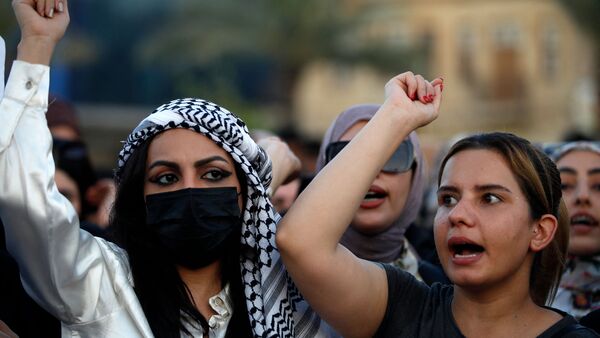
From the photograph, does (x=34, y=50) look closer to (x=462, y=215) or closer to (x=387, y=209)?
(x=462, y=215)

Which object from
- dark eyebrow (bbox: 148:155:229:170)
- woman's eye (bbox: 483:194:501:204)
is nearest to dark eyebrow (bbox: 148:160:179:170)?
dark eyebrow (bbox: 148:155:229:170)

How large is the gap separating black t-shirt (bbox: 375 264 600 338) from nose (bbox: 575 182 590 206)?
1654mm

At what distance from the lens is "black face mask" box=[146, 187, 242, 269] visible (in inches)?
149

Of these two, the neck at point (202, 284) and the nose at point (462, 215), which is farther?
the neck at point (202, 284)

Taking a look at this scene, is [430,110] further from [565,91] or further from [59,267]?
[565,91]

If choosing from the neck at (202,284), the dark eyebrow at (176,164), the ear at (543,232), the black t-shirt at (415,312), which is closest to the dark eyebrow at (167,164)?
the dark eyebrow at (176,164)

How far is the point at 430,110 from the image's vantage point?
3.91 meters

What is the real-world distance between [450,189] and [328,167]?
39 centimetres

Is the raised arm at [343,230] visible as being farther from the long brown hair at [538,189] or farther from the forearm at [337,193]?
the long brown hair at [538,189]

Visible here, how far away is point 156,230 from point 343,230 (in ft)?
1.94

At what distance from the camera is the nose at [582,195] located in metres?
5.43

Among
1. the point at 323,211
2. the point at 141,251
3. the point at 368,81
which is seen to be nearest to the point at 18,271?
the point at 141,251

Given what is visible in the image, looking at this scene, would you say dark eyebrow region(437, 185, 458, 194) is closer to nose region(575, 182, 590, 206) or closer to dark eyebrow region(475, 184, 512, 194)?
dark eyebrow region(475, 184, 512, 194)

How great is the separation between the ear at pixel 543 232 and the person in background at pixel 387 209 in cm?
98
